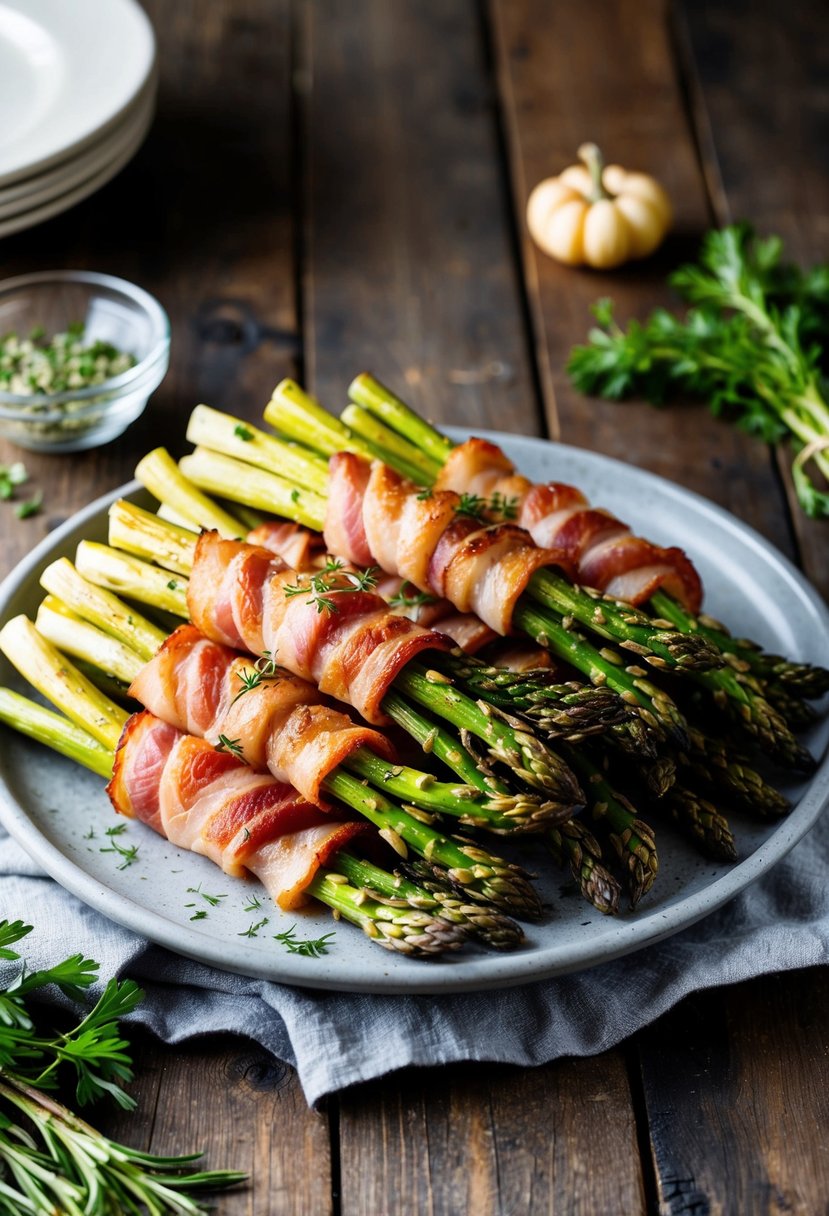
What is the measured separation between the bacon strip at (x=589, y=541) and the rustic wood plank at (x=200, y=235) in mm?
1375

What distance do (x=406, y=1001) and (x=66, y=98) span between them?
3643 mm

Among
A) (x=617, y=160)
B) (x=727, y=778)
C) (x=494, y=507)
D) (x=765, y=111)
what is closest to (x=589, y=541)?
(x=494, y=507)

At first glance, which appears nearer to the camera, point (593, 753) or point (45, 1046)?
point (45, 1046)

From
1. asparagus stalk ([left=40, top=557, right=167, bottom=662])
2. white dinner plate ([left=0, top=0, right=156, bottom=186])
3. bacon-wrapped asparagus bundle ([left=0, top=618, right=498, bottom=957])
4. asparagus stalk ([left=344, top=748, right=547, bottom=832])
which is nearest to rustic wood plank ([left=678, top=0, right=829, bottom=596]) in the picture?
white dinner plate ([left=0, top=0, right=156, bottom=186])

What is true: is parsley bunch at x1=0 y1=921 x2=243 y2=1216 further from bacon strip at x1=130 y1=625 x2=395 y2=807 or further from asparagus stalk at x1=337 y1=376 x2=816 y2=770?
asparagus stalk at x1=337 y1=376 x2=816 y2=770

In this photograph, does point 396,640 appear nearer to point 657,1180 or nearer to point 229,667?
point 229,667

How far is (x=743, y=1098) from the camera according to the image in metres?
2.71

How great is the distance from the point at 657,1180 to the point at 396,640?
118 cm

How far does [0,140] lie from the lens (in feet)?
16.3

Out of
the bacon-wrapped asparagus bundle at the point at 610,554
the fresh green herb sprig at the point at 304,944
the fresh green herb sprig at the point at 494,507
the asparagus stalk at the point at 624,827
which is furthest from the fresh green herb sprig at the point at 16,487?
the asparagus stalk at the point at 624,827

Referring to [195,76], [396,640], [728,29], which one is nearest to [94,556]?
[396,640]

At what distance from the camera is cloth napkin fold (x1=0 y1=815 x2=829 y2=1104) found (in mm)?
2686

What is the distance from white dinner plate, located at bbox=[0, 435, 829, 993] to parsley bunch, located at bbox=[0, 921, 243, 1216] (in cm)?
19

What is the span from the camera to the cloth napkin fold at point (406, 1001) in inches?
106
